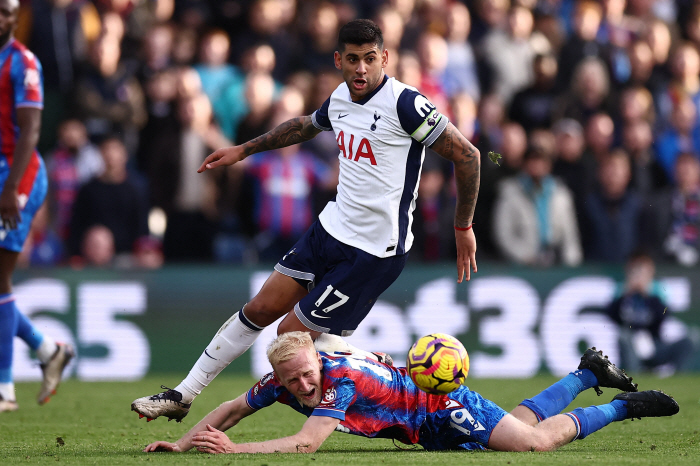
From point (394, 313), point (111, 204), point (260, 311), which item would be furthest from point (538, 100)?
point (260, 311)

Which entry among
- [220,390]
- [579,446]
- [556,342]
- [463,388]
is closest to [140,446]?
[463,388]

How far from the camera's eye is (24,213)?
7.40m

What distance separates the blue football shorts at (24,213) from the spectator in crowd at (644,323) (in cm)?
677

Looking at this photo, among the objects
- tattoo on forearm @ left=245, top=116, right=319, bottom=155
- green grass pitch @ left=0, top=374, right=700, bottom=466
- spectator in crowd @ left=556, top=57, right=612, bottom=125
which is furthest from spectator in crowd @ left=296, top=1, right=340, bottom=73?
tattoo on forearm @ left=245, top=116, right=319, bottom=155

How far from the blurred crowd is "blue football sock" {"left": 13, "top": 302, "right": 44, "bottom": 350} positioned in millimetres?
3465

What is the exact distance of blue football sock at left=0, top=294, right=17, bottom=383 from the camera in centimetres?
743

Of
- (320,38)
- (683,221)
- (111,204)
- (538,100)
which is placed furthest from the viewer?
(538,100)

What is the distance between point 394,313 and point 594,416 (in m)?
5.71

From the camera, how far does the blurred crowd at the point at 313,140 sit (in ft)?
37.9

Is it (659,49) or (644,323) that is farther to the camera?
(659,49)

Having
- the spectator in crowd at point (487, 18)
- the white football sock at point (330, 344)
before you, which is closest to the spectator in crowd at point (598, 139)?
the spectator in crowd at point (487, 18)

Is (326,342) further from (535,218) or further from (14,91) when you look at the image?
(535,218)

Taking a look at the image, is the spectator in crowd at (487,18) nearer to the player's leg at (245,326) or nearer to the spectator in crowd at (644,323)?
the spectator in crowd at (644,323)

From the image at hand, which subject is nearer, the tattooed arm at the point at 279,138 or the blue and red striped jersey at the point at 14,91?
the tattooed arm at the point at 279,138
